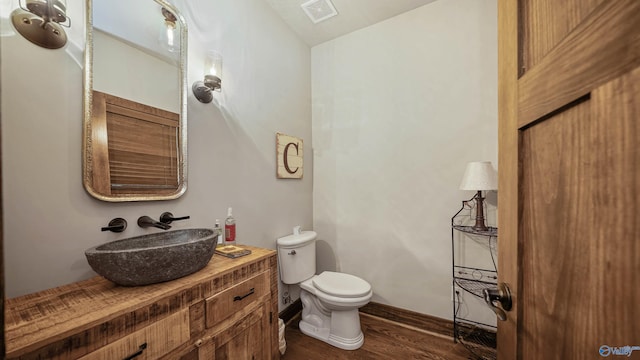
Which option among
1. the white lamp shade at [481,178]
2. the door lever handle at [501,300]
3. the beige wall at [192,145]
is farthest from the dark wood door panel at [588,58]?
the beige wall at [192,145]

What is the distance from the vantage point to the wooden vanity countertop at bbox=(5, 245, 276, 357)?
0.61 m

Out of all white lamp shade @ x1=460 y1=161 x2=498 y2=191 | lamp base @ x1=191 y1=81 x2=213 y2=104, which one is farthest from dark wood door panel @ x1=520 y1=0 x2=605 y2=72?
lamp base @ x1=191 y1=81 x2=213 y2=104

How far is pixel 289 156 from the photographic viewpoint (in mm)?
2123

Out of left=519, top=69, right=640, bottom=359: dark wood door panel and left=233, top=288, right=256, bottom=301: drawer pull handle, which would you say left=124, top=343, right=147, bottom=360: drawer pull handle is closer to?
left=233, top=288, right=256, bottom=301: drawer pull handle

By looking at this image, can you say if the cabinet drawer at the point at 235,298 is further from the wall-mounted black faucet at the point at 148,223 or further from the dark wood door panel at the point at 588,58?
the dark wood door panel at the point at 588,58

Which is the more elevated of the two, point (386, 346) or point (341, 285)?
point (341, 285)

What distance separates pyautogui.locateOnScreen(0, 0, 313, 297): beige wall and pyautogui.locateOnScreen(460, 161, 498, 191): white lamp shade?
1379 millimetres

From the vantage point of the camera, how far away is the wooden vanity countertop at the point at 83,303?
606mm

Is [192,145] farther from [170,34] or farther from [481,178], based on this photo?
[481,178]

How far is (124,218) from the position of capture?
1.09 meters

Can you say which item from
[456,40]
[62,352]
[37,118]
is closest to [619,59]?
[62,352]

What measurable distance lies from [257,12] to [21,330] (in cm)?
209

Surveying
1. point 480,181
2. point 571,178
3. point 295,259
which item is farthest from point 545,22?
point 295,259

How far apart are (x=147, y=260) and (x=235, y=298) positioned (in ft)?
1.30
